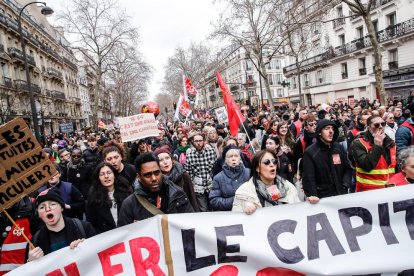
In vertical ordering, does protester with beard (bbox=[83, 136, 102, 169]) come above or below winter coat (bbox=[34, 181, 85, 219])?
above

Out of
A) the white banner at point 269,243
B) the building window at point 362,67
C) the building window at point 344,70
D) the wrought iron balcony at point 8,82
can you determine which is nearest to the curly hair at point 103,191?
the white banner at point 269,243

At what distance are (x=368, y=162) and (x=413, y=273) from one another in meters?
1.44

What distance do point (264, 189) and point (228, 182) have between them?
93 cm

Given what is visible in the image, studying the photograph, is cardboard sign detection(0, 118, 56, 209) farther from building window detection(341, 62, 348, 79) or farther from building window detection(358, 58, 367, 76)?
building window detection(341, 62, 348, 79)

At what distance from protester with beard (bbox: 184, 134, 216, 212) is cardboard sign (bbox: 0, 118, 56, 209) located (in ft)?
8.74

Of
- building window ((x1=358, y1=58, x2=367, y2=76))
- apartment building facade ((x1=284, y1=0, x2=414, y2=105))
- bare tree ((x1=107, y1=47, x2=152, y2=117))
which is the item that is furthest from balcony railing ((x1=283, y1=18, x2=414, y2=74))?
bare tree ((x1=107, y1=47, x2=152, y2=117))

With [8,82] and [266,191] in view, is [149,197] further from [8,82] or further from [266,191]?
[8,82]

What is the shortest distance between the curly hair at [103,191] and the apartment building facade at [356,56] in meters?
17.5

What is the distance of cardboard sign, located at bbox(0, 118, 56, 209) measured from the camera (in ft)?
8.71

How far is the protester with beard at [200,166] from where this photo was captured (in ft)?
16.7

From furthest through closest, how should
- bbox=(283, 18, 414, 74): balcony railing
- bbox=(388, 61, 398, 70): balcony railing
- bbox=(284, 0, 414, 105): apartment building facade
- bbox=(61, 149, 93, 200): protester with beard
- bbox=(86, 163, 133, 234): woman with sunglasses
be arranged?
1. bbox=(388, 61, 398, 70): balcony railing
2. bbox=(284, 0, 414, 105): apartment building facade
3. bbox=(283, 18, 414, 74): balcony railing
4. bbox=(61, 149, 93, 200): protester with beard
5. bbox=(86, 163, 133, 234): woman with sunglasses

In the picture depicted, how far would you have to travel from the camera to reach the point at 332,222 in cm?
271

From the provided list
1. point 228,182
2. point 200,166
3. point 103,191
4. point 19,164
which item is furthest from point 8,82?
point 228,182

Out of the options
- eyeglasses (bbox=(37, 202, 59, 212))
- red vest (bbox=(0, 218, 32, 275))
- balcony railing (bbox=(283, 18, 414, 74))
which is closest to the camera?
eyeglasses (bbox=(37, 202, 59, 212))
